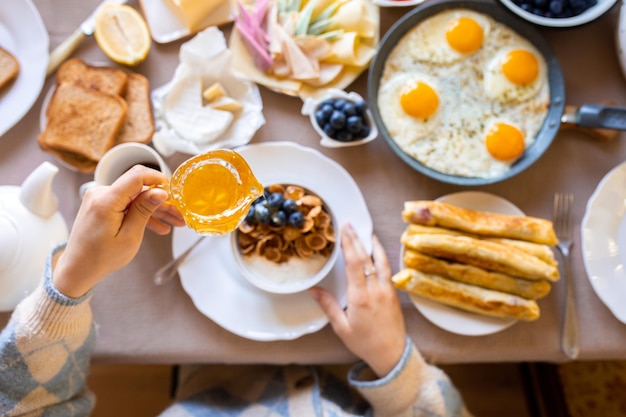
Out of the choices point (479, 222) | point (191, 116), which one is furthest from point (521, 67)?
point (191, 116)

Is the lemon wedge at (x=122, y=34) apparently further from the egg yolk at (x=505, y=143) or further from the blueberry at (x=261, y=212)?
the egg yolk at (x=505, y=143)

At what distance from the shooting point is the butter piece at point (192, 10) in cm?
127

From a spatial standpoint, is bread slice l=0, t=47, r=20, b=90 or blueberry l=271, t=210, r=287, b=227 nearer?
blueberry l=271, t=210, r=287, b=227

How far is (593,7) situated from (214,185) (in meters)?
0.97

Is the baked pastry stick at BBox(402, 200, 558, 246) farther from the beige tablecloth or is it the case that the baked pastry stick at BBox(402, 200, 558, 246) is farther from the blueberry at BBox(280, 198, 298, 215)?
the blueberry at BBox(280, 198, 298, 215)

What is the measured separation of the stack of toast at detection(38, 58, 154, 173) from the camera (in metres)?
1.24

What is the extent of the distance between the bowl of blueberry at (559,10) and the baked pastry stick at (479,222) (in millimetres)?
447

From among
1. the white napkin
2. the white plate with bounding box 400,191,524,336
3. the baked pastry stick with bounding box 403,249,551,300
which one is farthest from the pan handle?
the white napkin

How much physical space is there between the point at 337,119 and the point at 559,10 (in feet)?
1.87

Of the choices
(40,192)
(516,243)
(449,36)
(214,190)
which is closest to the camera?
(214,190)

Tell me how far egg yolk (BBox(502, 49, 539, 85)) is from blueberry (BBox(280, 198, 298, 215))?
23.3 inches

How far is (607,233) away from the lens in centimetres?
123

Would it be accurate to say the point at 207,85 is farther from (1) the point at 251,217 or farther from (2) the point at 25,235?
(2) the point at 25,235

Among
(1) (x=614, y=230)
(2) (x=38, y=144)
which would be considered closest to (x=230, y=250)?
(2) (x=38, y=144)
